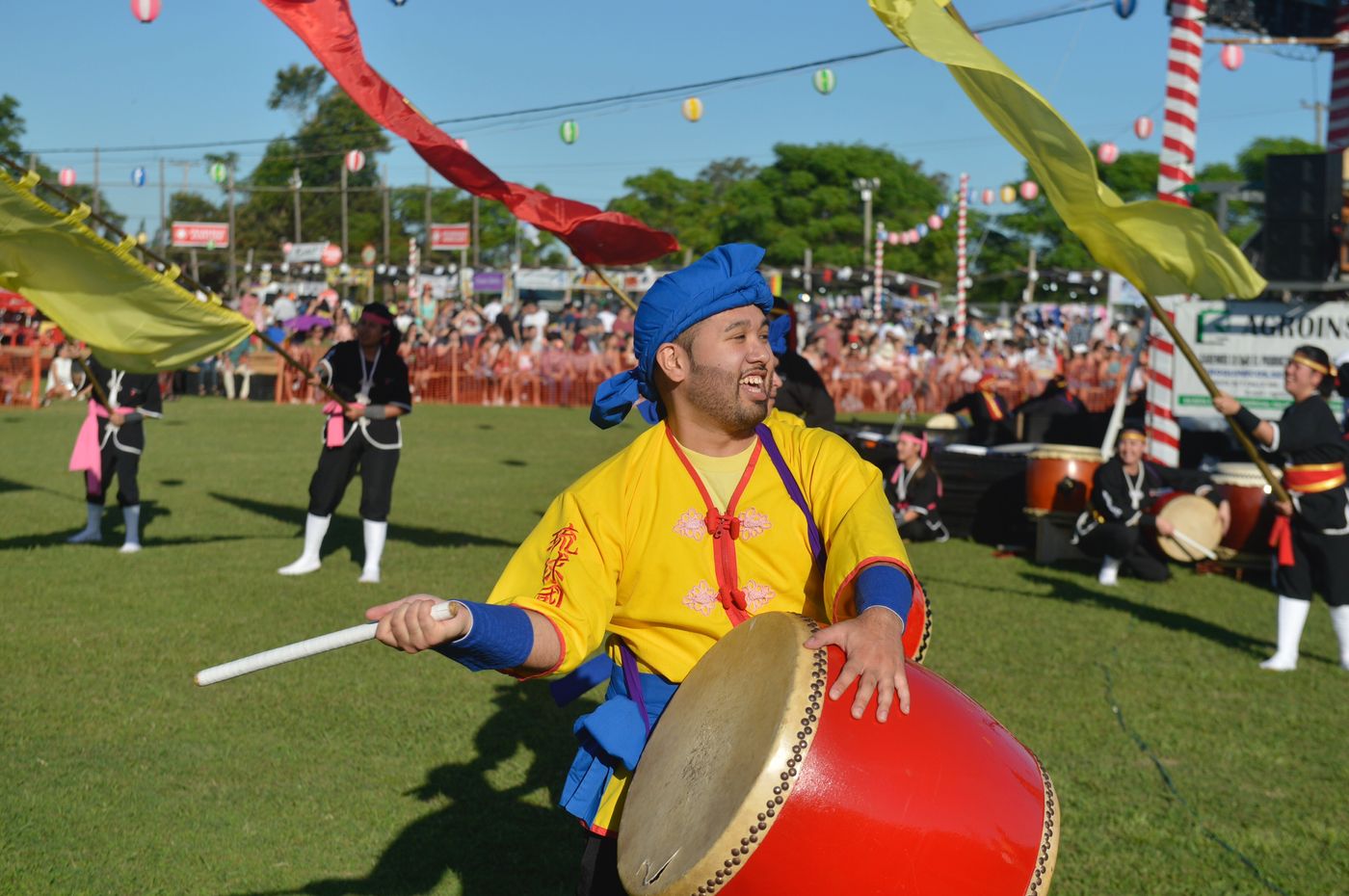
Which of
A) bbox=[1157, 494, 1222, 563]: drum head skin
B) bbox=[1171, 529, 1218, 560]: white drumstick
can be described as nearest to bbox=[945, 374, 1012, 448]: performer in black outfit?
bbox=[1157, 494, 1222, 563]: drum head skin

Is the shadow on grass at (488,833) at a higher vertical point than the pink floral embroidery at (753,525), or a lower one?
lower

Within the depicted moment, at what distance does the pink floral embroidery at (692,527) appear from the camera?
311 centimetres

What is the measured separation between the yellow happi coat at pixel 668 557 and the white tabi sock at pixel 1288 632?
593cm

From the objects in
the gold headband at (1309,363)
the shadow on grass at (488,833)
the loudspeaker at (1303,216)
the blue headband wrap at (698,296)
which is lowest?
the shadow on grass at (488,833)

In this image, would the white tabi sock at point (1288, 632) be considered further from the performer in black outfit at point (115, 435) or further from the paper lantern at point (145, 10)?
the paper lantern at point (145, 10)

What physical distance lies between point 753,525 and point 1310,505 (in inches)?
242

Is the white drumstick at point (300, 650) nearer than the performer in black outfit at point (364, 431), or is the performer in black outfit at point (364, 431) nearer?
the white drumstick at point (300, 650)

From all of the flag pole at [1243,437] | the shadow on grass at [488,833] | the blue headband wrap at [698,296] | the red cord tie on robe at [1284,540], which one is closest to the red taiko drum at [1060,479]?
the red cord tie on robe at [1284,540]

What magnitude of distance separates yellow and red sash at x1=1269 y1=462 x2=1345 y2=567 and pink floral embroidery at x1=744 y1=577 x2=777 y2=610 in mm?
6114

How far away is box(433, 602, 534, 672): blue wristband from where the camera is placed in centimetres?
274

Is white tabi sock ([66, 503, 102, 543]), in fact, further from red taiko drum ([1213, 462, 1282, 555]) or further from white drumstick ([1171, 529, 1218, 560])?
red taiko drum ([1213, 462, 1282, 555])

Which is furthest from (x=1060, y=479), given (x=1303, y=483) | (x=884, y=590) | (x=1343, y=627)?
(x=884, y=590)

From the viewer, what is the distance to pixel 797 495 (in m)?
3.15

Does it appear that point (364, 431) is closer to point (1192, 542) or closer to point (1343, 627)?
point (1192, 542)
